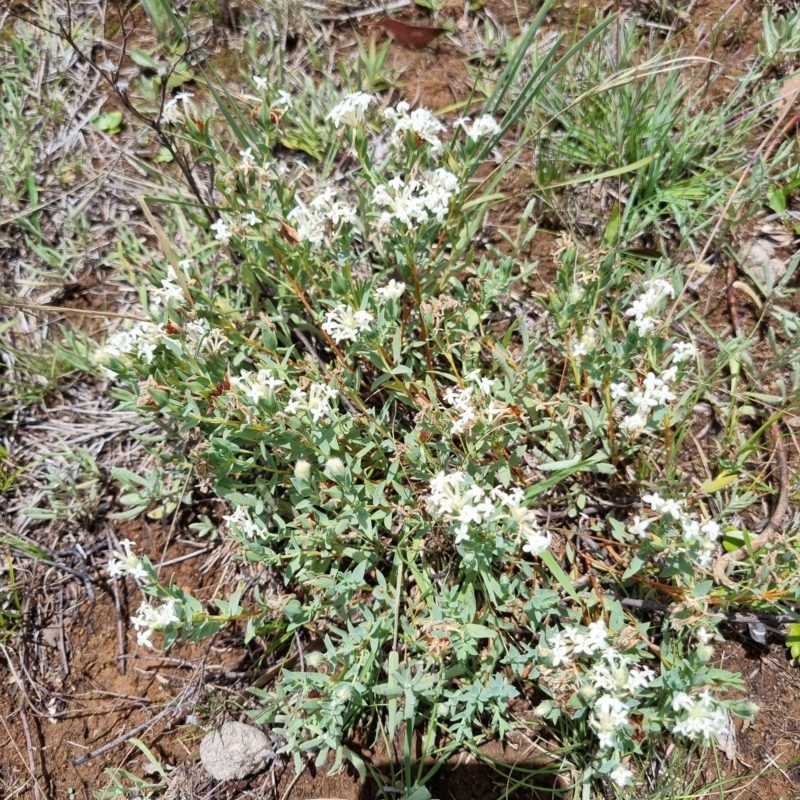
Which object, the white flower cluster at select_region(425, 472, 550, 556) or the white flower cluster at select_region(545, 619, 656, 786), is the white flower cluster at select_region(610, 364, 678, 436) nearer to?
the white flower cluster at select_region(425, 472, 550, 556)

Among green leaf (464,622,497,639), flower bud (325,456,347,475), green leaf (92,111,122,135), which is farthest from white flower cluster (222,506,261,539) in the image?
green leaf (92,111,122,135)

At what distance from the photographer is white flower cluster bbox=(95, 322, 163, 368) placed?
2.55 m

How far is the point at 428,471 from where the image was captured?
2.78m

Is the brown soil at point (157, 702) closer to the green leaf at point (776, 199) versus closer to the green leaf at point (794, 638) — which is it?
the green leaf at point (794, 638)

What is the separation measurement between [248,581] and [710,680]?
1987mm

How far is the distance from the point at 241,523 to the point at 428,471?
78cm

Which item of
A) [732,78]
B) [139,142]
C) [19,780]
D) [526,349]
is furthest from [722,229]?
[19,780]

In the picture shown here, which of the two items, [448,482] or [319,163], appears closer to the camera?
[448,482]

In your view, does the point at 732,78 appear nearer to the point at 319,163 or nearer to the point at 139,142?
the point at 319,163

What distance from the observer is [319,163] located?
3.90m

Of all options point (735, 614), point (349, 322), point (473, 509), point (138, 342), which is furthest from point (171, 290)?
point (735, 614)

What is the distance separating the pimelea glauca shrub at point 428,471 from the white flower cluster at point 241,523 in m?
0.01

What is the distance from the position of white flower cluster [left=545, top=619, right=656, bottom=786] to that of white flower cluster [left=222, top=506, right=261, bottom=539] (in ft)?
3.95

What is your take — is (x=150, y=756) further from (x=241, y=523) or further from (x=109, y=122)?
(x=109, y=122)
